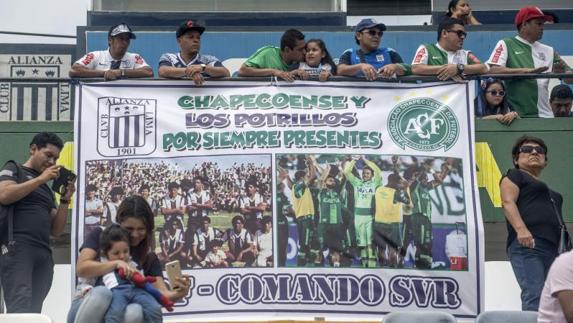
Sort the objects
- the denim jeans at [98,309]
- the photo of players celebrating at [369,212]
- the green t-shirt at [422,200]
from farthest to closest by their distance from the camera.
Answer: the green t-shirt at [422,200], the photo of players celebrating at [369,212], the denim jeans at [98,309]

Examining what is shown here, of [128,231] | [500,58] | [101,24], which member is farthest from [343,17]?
[128,231]

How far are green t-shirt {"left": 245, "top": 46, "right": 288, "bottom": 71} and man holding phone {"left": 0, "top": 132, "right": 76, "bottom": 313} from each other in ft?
6.25

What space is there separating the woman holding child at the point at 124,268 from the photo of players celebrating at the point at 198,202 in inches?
69.1

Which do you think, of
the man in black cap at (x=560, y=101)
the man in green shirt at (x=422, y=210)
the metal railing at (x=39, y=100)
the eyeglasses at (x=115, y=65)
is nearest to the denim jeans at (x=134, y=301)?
the man in green shirt at (x=422, y=210)

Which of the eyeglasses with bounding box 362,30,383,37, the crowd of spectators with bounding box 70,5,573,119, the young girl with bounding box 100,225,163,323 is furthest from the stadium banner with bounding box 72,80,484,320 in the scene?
the young girl with bounding box 100,225,163,323

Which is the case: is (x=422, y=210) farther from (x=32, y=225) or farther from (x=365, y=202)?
(x=32, y=225)

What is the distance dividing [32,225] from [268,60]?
2.58 metres

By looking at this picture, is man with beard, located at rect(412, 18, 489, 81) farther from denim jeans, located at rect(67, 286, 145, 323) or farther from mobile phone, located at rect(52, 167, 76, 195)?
denim jeans, located at rect(67, 286, 145, 323)

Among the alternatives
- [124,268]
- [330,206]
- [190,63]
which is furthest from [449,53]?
[124,268]

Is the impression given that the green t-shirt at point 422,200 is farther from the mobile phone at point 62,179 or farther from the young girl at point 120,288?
the young girl at point 120,288

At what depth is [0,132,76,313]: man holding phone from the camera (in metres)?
8.97

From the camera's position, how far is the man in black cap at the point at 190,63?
10.1m

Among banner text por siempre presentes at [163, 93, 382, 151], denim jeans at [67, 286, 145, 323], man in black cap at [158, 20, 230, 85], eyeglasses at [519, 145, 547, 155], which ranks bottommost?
denim jeans at [67, 286, 145, 323]

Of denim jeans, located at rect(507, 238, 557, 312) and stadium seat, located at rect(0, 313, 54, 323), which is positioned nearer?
stadium seat, located at rect(0, 313, 54, 323)
